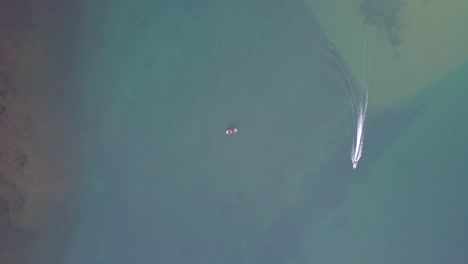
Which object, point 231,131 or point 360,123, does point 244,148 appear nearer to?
point 231,131

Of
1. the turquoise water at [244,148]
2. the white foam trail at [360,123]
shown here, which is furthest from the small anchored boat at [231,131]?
the white foam trail at [360,123]

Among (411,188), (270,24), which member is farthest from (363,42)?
(411,188)

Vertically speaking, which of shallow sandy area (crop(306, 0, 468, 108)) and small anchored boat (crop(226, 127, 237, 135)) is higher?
shallow sandy area (crop(306, 0, 468, 108))

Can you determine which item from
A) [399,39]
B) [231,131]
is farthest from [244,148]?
[399,39]

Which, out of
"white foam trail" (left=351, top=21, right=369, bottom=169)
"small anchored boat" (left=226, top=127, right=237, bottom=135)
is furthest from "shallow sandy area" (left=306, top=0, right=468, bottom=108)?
"small anchored boat" (left=226, top=127, right=237, bottom=135)

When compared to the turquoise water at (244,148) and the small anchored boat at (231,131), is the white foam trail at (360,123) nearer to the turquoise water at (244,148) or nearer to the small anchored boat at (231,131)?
the turquoise water at (244,148)

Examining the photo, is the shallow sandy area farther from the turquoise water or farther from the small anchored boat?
the small anchored boat
